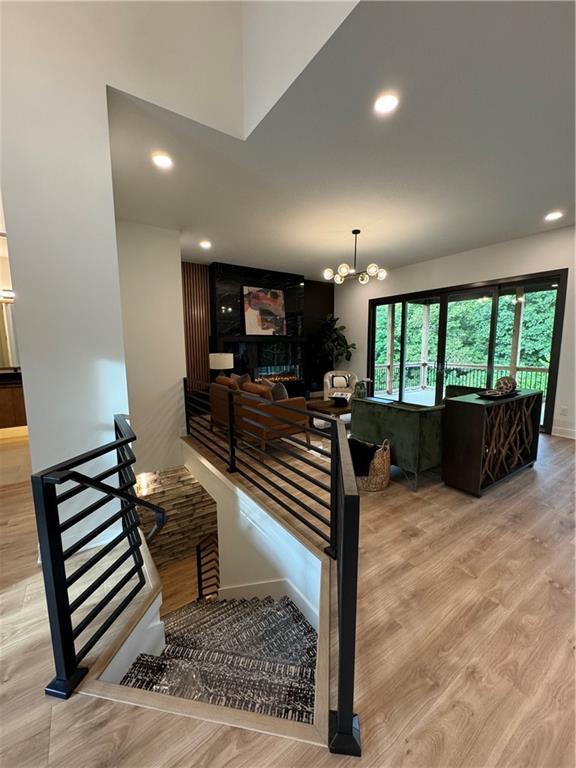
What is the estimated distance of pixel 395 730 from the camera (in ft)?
3.83

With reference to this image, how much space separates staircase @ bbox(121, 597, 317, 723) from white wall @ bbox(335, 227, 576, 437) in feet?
16.7

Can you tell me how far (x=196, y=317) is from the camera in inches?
243

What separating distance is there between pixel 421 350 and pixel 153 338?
17.2 ft

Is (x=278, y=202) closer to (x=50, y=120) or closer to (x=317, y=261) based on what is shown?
(x=50, y=120)

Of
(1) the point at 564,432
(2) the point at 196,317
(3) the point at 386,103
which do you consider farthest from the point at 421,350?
(3) the point at 386,103

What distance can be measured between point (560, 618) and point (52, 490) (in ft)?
8.48

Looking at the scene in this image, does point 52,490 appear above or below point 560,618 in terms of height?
above

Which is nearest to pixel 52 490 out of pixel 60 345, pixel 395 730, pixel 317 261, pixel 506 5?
pixel 60 345

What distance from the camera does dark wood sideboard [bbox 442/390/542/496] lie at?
283 centimetres

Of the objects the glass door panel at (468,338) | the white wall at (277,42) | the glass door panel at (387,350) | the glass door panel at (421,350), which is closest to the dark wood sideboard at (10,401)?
the white wall at (277,42)

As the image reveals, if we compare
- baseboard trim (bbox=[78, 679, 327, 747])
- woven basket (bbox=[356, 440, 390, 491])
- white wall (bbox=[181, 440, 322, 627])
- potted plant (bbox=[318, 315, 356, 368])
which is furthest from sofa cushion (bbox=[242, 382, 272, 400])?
potted plant (bbox=[318, 315, 356, 368])

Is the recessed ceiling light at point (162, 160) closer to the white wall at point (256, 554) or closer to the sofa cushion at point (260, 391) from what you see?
the sofa cushion at point (260, 391)

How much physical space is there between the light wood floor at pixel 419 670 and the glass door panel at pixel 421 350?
4203 millimetres

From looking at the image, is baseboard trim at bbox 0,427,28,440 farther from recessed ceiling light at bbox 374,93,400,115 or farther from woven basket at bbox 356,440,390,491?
recessed ceiling light at bbox 374,93,400,115
